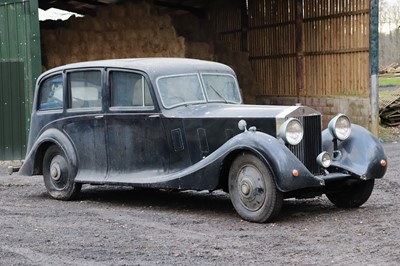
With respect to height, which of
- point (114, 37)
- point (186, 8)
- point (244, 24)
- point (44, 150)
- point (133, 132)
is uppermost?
point (186, 8)

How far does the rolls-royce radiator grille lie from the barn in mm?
7122

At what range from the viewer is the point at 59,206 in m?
9.18

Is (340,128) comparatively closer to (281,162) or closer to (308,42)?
(281,162)

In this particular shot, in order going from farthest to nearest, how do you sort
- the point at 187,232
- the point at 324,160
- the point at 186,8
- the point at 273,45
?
the point at 186,8 → the point at 273,45 → the point at 324,160 → the point at 187,232

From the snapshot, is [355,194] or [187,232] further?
[355,194]

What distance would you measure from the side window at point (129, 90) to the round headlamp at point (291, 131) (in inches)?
63.6

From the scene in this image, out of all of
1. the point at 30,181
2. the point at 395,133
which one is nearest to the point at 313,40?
the point at 395,133

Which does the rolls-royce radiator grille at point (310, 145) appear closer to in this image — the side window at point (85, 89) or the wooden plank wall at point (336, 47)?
the side window at point (85, 89)

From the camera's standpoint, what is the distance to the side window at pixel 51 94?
9.77 meters

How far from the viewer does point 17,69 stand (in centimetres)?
1425

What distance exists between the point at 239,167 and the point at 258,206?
0.43m

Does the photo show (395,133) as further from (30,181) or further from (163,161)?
(163,161)

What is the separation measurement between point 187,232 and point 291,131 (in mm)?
1440

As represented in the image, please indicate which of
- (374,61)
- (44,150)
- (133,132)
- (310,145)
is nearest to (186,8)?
(374,61)
